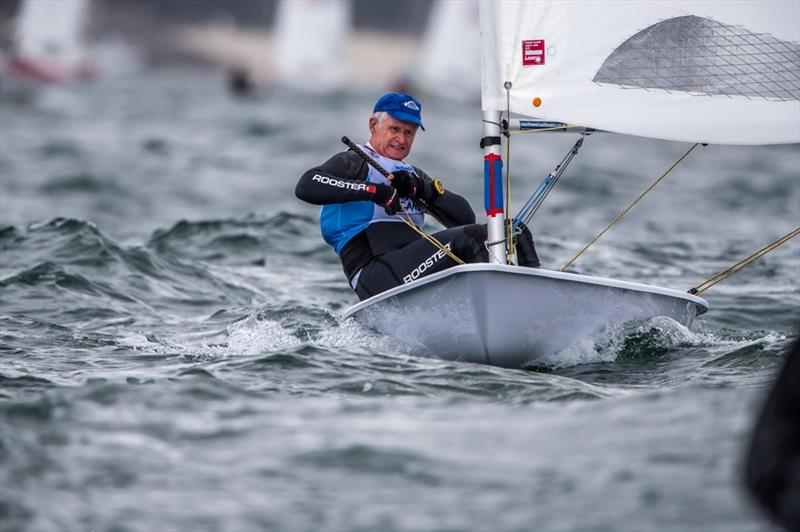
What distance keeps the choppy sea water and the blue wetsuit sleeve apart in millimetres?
616

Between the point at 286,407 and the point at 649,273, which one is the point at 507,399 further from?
the point at 649,273

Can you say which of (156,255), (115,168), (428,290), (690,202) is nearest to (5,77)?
(115,168)

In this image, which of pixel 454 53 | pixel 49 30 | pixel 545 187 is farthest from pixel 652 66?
pixel 454 53

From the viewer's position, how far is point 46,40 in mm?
38469

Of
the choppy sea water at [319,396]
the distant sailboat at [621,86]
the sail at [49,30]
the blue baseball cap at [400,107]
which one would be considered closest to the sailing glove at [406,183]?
the blue baseball cap at [400,107]

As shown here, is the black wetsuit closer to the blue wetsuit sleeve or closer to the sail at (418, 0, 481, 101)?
the blue wetsuit sleeve

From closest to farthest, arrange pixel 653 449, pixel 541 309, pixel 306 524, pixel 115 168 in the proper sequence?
pixel 306 524 → pixel 653 449 → pixel 541 309 → pixel 115 168

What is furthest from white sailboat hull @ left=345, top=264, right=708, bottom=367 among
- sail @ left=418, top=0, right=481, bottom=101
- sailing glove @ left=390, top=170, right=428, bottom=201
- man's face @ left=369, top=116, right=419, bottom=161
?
sail @ left=418, top=0, right=481, bottom=101

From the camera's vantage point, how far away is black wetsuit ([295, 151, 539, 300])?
550 cm

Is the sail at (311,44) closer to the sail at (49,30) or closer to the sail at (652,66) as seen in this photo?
the sail at (49,30)

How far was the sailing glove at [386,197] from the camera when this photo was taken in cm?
536

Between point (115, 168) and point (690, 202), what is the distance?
7.43 m

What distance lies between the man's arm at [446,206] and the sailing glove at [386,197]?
1.72 feet

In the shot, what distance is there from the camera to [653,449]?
3.57 meters
